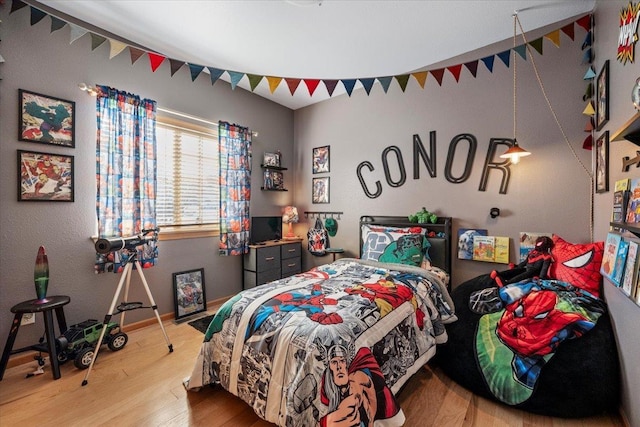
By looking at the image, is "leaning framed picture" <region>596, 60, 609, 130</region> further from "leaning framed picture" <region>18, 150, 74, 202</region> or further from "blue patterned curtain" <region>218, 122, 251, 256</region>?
"leaning framed picture" <region>18, 150, 74, 202</region>

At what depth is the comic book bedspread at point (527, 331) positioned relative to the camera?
1.58m

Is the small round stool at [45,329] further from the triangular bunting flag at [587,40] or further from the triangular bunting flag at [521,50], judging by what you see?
the triangular bunting flag at [587,40]

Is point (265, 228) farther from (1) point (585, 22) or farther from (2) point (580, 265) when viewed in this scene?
(1) point (585, 22)

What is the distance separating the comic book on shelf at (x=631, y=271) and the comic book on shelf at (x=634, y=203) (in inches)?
4.8

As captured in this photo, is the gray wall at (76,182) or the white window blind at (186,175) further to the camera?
the white window blind at (186,175)

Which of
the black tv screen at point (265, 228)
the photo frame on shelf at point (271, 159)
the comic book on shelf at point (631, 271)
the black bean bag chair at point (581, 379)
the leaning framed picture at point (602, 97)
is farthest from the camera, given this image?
the photo frame on shelf at point (271, 159)

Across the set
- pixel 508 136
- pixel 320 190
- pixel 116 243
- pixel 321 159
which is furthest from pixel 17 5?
pixel 508 136

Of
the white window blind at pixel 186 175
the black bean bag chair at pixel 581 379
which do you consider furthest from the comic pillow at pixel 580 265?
the white window blind at pixel 186 175

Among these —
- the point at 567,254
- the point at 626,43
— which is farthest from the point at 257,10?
the point at 567,254

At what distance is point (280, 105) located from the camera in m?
4.11

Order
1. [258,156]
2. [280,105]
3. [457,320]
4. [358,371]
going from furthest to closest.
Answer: [280,105] < [258,156] < [457,320] < [358,371]

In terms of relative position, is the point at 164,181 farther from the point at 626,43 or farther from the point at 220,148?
the point at 626,43

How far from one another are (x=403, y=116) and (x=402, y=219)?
4.04ft

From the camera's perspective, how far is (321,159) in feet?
13.1
